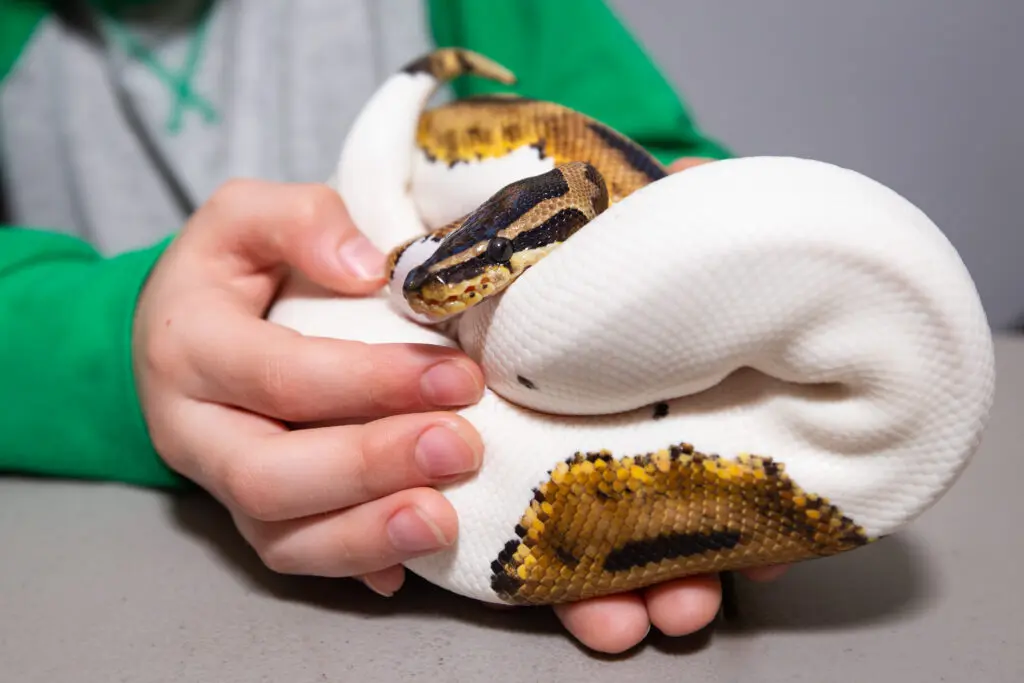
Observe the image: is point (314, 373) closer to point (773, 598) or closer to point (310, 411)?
point (310, 411)

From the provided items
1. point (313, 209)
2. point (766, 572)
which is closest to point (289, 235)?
point (313, 209)

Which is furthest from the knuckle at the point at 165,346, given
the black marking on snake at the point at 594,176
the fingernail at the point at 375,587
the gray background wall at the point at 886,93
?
the gray background wall at the point at 886,93

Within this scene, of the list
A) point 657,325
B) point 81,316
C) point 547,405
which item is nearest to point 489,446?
point 547,405

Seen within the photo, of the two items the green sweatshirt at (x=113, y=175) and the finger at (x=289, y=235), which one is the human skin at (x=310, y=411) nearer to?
the finger at (x=289, y=235)

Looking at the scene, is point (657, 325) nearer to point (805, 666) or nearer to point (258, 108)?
point (805, 666)

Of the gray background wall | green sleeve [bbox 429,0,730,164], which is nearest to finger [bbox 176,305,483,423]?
green sleeve [bbox 429,0,730,164]

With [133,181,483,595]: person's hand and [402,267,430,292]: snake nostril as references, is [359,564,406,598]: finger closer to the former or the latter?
[133,181,483,595]: person's hand
